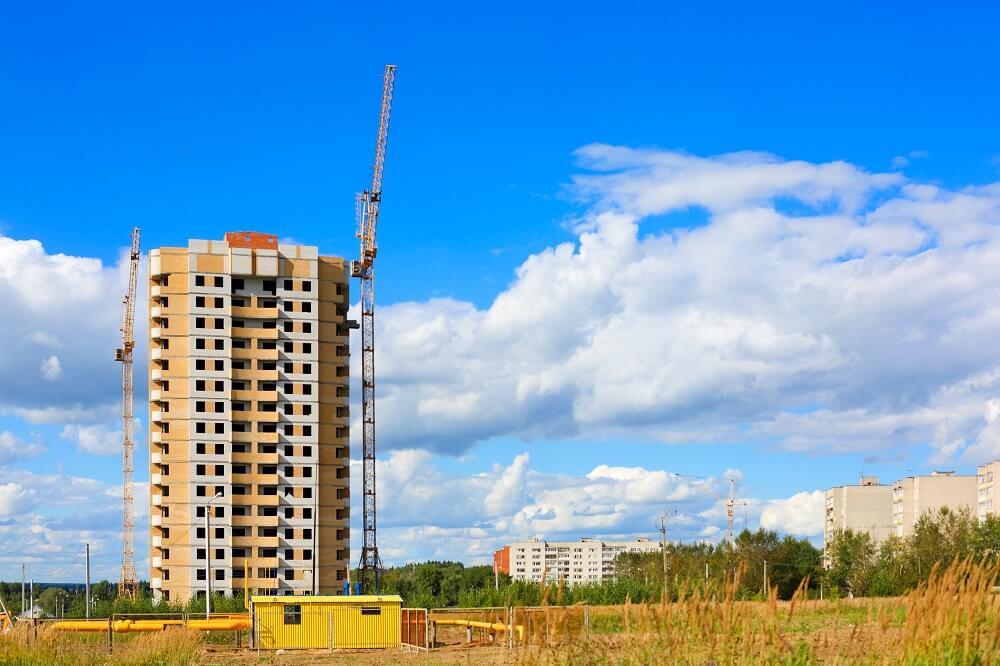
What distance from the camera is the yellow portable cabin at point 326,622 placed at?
49281 millimetres

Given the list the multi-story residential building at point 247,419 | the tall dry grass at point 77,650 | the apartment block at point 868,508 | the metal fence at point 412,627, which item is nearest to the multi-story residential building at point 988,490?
the apartment block at point 868,508

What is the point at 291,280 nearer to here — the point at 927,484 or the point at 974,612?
the point at 927,484

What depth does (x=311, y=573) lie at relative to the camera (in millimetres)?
118625

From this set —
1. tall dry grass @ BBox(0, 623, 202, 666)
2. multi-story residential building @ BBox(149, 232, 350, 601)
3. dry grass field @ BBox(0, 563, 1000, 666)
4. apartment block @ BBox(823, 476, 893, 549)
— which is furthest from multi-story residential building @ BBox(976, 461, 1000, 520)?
dry grass field @ BBox(0, 563, 1000, 666)

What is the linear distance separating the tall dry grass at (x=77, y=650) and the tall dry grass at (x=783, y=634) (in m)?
17.4

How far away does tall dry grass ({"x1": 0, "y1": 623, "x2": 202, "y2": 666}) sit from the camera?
84.7 ft

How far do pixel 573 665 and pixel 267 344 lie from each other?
382 feet

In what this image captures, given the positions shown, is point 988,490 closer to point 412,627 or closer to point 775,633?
point 412,627

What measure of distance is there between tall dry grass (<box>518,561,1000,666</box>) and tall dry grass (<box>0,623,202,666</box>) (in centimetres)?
1745

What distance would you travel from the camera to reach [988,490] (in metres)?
155

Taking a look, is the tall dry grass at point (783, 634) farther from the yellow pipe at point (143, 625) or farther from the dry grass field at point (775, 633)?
the yellow pipe at point (143, 625)

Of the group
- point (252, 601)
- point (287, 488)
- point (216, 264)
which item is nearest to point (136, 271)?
point (216, 264)

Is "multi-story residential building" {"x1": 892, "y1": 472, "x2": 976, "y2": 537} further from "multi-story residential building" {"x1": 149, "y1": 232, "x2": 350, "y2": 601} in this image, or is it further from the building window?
the building window

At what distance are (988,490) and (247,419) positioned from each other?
305 feet
